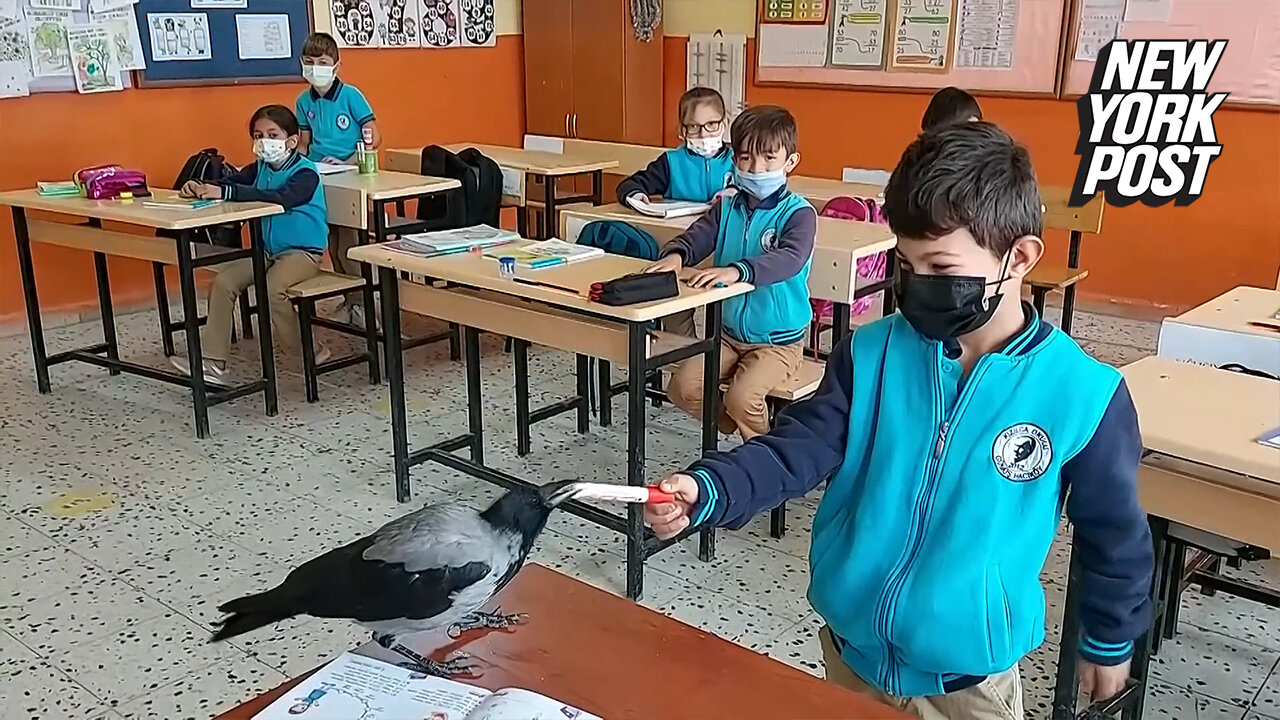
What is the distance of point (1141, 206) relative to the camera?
17.8ft

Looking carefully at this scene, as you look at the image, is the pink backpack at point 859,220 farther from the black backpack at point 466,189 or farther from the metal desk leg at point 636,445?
the black backpack at point 466,189

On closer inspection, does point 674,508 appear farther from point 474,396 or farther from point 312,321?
point 312,321

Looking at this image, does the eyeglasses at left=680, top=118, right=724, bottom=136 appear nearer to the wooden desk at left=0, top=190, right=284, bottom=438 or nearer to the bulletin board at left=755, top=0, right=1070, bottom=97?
the wooden desk at left=0, top=190, right=284, bottom=438

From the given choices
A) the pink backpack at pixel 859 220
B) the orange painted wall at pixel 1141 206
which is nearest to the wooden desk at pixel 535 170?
the pink backpack at pixel 859 220

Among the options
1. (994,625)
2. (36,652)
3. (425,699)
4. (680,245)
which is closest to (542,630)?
(425,699)

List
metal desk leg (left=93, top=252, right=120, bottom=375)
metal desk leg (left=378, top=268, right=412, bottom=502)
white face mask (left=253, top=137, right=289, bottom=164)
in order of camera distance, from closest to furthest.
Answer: metal desk leg (left=378, top=268, right=412, bottom=502) < white face mask (left=253, top=137, right=289, bottom=164) < metal desk leg (left=93, top=252, right=120, bottom=375)

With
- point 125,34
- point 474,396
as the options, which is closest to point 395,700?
point 474,396

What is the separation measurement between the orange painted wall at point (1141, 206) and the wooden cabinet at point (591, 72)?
1.04 metres

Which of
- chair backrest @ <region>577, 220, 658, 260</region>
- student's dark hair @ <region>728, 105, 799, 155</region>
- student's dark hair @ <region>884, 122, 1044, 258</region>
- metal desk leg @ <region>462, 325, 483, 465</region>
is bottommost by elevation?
metal desk leg @ <region>462, 325, 483, 465</region>

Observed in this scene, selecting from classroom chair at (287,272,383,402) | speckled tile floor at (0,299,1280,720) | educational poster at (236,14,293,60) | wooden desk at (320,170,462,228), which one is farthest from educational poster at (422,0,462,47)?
speckled tile floor at (0,299,1280,720)

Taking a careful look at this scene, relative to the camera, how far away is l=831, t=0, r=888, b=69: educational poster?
19.9 ft

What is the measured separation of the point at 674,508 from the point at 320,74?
4.40 m

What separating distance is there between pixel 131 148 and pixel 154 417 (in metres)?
2.05

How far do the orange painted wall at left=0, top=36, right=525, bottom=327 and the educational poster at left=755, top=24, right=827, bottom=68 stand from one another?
1834 millimetres
